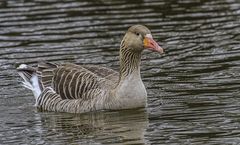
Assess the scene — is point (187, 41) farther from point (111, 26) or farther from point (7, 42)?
point (7, 42)

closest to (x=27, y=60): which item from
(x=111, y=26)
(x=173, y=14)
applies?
(x=111, y=26)

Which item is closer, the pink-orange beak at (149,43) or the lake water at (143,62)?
the lake water at (143,62)

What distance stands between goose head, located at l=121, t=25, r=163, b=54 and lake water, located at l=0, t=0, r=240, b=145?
1.19 metres

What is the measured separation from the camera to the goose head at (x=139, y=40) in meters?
17.0

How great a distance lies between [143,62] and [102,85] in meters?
3.23

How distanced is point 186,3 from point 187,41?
4.12 meters

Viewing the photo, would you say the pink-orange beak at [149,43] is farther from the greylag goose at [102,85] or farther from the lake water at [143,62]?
the lake water at [143,62]

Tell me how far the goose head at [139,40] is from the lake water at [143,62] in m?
1.19

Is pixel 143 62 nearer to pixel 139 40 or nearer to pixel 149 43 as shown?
pixel 139 40

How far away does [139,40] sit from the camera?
678 inches

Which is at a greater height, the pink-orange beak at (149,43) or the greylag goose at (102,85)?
the pink-orange beak at (149,43)

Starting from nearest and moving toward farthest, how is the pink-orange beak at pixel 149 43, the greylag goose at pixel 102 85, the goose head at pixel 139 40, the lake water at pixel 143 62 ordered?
the lake water at pixel 143 62 → the pink-orange beak at pixel 149 43 → the goose head at pixel 139 40 → the greylag goose at pixel 102 85

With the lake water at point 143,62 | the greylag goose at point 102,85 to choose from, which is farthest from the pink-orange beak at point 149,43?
the lake water at point 143,62

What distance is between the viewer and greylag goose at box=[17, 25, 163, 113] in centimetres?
1731
